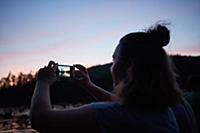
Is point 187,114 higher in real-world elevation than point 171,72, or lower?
lower

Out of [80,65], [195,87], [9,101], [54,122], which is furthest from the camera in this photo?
[9,101]

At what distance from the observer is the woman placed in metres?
1.63

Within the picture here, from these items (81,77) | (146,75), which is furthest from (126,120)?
(81,77)

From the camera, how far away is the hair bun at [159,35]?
1.88m

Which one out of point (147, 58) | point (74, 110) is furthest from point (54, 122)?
point (147, 58)

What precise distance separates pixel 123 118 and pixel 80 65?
0.77 m

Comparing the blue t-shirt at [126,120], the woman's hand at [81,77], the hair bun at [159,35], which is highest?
the hair bun at [159,35]

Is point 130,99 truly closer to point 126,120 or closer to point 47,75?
point 126,120

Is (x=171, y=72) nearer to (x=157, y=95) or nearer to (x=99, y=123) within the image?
(x=157, y=95)

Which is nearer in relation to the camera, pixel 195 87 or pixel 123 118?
pixel 123 118

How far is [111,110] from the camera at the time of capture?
1.67 meters

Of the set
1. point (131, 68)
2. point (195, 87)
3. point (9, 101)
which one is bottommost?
point (9, 101)

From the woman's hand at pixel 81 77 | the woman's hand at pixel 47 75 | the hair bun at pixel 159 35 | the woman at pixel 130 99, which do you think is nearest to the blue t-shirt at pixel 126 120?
the woman at pixel 130 99

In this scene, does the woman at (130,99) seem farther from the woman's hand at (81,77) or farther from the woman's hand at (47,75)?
the woman's hand at (81,77)
